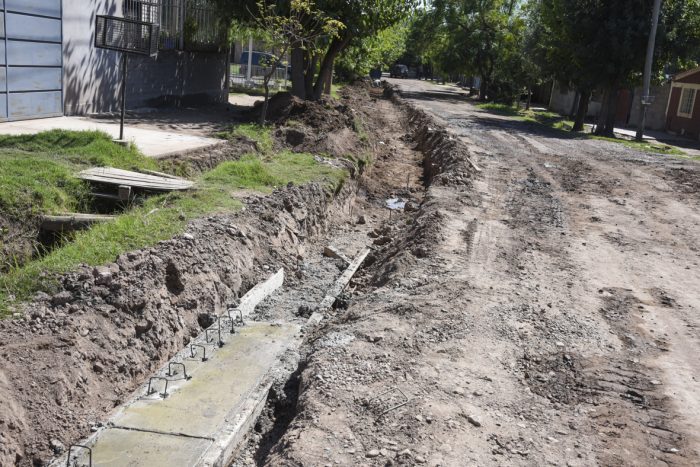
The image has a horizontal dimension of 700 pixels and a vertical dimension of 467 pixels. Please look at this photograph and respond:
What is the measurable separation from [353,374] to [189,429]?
1545mm

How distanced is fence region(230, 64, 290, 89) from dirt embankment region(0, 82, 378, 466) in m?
25.4

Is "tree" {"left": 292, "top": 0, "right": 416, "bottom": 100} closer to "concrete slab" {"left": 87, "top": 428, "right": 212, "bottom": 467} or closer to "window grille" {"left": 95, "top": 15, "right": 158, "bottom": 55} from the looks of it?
"window grille" {"left": 95, "top": 15, "right": 158, "bottom": 55}

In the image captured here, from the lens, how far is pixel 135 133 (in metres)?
15.3

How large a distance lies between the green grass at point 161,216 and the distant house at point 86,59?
16.4ft

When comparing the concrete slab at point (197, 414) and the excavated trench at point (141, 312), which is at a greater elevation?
the excavated trench at point (141, 312)

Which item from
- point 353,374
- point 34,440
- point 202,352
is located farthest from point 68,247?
point 353,374

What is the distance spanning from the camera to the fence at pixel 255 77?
1426 inches

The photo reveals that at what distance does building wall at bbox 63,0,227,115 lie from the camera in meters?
Answer: 16.9

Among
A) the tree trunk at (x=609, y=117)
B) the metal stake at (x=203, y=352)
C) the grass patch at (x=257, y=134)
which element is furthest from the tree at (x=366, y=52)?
the metal stake at (x=203, y=352)

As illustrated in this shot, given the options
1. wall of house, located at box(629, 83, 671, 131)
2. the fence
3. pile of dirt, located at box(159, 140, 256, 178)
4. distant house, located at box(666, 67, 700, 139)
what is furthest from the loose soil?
wall of house, located at box(629, 83, 671, 131)

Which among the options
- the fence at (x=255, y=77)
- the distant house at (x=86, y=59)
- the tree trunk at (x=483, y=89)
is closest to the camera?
the distant house at (x=86, y=59)

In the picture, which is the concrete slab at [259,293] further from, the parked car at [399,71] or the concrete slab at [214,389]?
the parked car at [399,71]

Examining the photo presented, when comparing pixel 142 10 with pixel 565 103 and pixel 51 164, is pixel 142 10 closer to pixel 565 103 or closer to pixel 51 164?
pixel 51 164

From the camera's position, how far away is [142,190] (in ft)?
35.1
